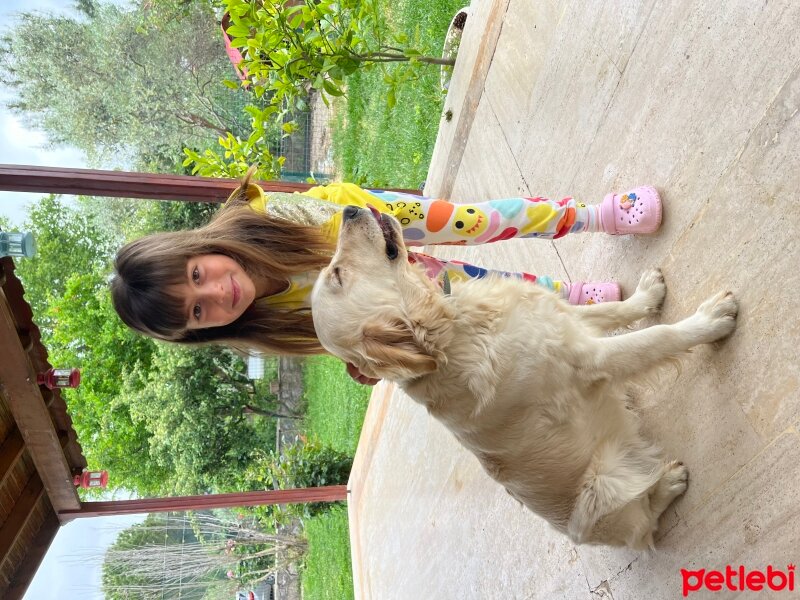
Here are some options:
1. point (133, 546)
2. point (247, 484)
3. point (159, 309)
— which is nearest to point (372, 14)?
point (159, 309)

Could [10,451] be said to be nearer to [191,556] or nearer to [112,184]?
[112,184]

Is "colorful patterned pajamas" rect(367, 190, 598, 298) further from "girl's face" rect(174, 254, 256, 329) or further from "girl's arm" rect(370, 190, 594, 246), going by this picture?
"girl's face" rect(174, 254, 256, 329)

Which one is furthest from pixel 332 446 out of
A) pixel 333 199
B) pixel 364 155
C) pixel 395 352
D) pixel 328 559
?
pixel 395 352

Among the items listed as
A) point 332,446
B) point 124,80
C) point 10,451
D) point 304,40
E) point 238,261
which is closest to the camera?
point 238,261

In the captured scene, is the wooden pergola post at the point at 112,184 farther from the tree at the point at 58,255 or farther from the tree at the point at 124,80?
the tree at the point at 58,255

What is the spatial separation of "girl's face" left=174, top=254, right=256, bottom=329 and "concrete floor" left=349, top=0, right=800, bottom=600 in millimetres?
1905

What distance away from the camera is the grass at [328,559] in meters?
8.24

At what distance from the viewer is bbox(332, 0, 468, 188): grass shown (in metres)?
6.52

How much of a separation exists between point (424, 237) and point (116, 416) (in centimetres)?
1136

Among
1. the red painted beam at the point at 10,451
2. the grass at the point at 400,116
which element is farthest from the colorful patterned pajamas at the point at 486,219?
the red painted beam at the point at 10,451

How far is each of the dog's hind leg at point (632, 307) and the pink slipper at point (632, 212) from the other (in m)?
0.23

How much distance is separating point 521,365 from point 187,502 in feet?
16.2

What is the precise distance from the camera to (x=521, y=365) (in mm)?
2291

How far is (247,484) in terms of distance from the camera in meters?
11.0
